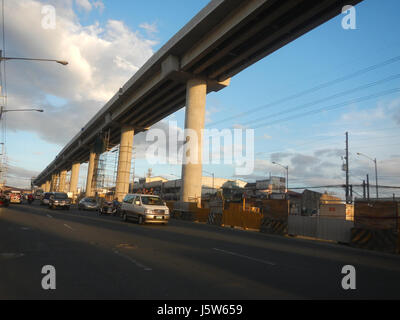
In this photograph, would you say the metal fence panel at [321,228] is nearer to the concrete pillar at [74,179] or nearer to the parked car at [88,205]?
the parked car at [88,205]

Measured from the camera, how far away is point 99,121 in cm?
6144

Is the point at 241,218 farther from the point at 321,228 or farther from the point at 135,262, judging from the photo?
the point at 135,262

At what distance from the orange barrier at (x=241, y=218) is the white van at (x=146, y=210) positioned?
20.3 ft

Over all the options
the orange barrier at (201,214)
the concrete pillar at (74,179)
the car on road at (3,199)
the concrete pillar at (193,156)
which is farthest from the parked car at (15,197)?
the concrete pillar at (74,179)

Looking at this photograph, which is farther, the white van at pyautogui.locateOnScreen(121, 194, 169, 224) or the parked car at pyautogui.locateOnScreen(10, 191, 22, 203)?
the parked car at pyautogui.locateOnScreen(10, 191, 22, 203)

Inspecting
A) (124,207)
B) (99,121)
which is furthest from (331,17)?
(99,121)

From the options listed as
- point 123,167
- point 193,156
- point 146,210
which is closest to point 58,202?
point 193,156

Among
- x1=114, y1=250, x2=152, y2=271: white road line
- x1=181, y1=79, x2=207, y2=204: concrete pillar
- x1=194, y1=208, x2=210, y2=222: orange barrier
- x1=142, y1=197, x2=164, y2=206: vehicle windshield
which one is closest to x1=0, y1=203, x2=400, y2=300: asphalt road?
x1=114, y1=250, x2=152, y2=271: white road line

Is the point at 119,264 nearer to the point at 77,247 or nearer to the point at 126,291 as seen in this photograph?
the point at 126,291

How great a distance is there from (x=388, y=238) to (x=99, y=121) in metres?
55.1

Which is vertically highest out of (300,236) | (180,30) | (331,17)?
(180,30)

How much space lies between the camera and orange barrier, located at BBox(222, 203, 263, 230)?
23.2 meters

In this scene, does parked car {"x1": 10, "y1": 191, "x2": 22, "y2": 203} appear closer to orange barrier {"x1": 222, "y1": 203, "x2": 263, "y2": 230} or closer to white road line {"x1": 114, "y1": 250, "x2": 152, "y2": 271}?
orange barrier {"x1": 222, "y1": 203, "x2": 263, "y2": 230}

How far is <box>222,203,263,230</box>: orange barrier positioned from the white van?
618 centimetres
